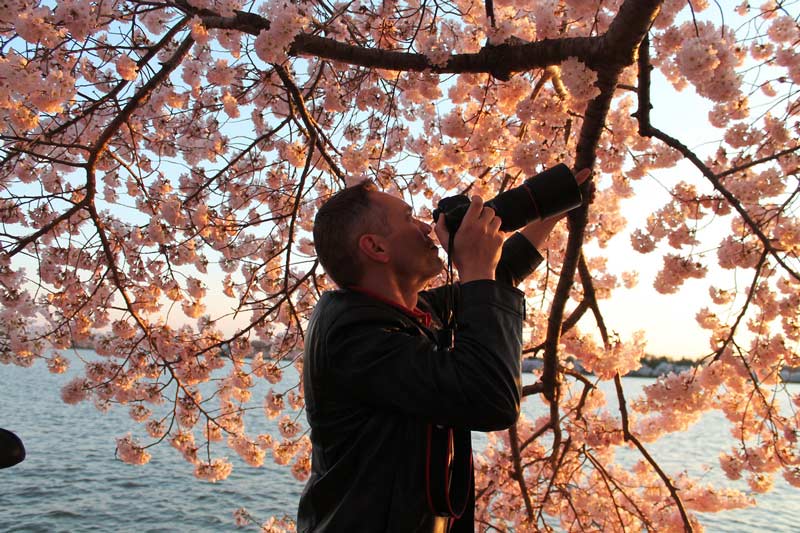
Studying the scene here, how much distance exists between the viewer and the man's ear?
3.74 feet

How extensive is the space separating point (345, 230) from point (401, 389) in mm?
376

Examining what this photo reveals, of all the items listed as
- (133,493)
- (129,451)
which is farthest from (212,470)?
(133,493)

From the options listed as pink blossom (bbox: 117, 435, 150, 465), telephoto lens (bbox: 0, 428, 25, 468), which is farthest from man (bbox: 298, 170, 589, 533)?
pink blossom (bbox: 117, 435, 150, 465)

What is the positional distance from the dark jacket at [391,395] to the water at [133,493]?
16.8 feet

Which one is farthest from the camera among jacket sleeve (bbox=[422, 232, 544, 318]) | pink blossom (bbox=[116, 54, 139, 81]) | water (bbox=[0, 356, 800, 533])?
water (bbox=[0, 356, 800, 533])

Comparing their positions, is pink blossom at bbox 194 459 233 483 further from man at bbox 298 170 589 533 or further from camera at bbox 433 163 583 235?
camera at bbox 433 163 583 235

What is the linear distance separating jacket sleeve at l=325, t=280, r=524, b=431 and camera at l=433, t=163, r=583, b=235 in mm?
217

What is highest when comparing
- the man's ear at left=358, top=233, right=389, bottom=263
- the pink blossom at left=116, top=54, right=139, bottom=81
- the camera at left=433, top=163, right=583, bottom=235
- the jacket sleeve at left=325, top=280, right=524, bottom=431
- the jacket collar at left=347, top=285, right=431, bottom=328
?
the pink blossom at left=116, top=54, right=139, bottom=81

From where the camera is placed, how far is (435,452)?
0.98 m

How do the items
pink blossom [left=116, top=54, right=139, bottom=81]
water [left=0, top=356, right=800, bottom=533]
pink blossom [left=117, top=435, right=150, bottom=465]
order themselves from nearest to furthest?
pink blossom [left=116, top=54, right=139, bottom=81] → pink blossom [left=117, top=435, right=150, bottom=465] → water [left=0, top=356, right=800, bottom=533]

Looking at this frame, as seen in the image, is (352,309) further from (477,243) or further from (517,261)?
(517,261)

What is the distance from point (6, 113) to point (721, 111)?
11.4ft

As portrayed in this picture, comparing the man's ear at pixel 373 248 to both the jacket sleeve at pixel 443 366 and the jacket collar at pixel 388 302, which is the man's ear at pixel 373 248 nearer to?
the jacket collar at pixel 388 302

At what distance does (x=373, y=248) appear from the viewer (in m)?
1.14
